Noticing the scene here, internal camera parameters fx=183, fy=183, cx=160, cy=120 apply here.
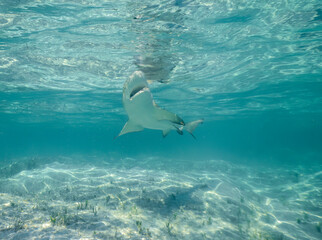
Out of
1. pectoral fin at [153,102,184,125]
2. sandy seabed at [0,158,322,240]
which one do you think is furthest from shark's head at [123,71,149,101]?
sandy seabed at [0,158,322,240]

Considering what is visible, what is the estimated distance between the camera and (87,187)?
10320mm

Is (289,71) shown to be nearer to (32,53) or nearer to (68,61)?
(68,61)

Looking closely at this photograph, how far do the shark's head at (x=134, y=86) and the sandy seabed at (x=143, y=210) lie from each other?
3.62m

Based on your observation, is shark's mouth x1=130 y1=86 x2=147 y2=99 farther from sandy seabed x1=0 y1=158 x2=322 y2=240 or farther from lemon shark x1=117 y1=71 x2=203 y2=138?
sandy seabed x1=0 y1=158 x2=322 y2=240

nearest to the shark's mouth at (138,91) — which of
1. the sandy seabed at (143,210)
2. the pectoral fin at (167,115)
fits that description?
the pectoral fin at (167,115)

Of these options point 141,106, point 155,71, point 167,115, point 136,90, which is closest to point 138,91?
point 136,90

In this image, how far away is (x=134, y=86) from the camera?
4.45 metres

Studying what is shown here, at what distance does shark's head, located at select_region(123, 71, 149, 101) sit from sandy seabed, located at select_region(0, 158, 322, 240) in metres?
3.62

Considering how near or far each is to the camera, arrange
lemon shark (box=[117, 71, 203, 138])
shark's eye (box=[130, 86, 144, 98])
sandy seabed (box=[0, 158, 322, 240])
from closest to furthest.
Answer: lemon shark (box=[117, 71, 203, 138]) → shark's eye (box=[130, 86, 144, 98]) → sandy seabed (box=[0, 158, 322, 240])

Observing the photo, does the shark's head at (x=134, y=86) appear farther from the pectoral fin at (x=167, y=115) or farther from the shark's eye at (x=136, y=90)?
the pectoral fin at (x=167, y=115)

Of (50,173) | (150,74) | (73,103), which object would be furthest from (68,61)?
(73,103)

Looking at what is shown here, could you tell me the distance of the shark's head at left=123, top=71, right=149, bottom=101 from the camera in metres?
4.27

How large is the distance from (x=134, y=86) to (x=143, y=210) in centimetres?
547

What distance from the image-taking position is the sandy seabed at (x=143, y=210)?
498 cm
